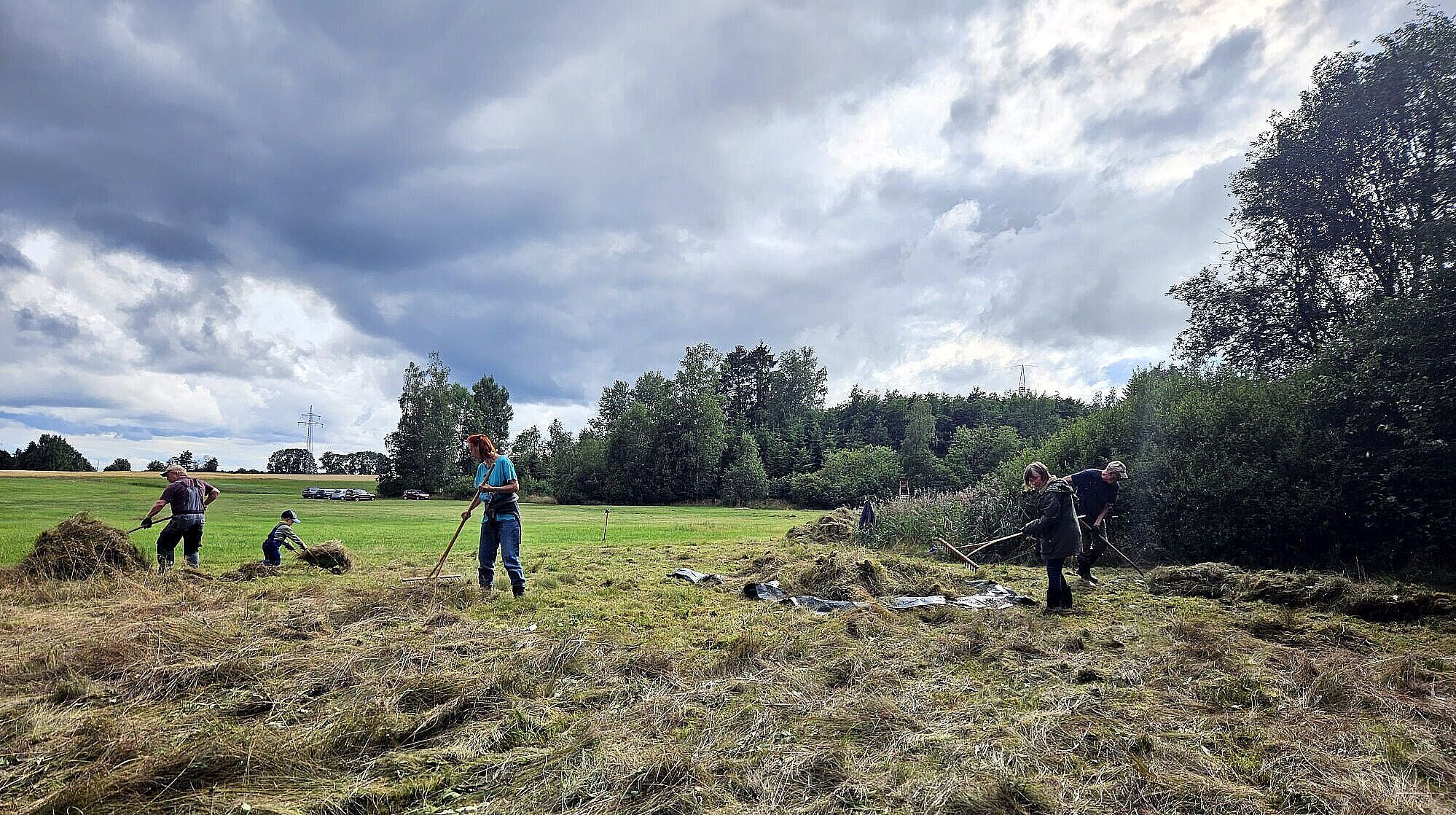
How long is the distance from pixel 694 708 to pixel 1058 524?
5.42m

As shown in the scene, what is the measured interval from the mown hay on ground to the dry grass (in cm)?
58

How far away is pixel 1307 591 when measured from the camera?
8078mm

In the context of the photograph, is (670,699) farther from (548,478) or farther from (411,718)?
(548,478)

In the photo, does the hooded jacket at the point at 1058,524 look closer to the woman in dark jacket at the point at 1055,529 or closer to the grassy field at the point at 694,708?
the woman in dark jacket at the point at 1055,529

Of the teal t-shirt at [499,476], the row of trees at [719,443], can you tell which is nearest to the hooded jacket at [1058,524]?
the teal t-shirt at [499,476]

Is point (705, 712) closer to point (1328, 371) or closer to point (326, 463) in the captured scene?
point (1328, 371)

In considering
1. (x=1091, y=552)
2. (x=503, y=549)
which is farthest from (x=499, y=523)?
(x=1091, y=552)

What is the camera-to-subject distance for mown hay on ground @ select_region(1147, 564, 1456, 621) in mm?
7215

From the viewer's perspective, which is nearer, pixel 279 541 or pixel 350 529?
pixel 279 541

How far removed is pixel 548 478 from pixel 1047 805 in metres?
71.3

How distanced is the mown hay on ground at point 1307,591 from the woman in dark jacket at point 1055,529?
113 inches

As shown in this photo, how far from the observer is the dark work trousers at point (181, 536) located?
926 centimetres

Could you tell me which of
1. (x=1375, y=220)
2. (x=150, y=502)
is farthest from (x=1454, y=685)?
(x=150, y=502)

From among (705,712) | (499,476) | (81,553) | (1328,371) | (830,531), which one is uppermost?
(1328,371)
